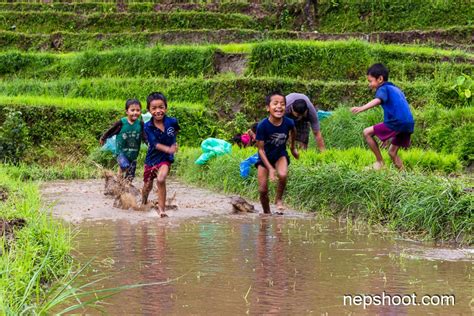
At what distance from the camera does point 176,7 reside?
23359 mm

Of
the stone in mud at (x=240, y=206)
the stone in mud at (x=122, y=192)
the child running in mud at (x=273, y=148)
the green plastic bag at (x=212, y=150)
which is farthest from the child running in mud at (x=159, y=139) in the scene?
the green plastic bag at (x=212, y=150)

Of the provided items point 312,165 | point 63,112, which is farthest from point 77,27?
point 312,165

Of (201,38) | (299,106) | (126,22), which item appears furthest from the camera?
(126,22)

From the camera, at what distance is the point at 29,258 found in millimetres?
4793

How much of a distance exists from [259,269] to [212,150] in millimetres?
5787

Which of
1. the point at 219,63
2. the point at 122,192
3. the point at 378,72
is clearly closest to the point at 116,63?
the point at 219,63

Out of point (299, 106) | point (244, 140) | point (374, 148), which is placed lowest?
point (244, 140)

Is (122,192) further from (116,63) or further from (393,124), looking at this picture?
(116,63)

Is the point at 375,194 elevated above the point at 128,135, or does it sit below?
below

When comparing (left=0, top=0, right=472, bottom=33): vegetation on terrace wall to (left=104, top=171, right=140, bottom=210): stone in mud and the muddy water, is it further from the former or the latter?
the muddy water

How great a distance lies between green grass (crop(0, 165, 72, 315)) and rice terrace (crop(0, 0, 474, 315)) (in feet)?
0.07

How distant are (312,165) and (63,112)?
630 cm

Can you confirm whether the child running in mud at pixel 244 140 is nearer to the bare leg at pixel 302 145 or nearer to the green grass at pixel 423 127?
the bare leg at pixel 302 145

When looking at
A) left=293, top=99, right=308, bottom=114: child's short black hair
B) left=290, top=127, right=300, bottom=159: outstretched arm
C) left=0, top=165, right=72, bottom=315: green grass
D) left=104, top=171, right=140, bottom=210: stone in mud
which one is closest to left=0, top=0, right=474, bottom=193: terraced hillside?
left=290, top=127, right=300, bottom=159: outstretched arm
